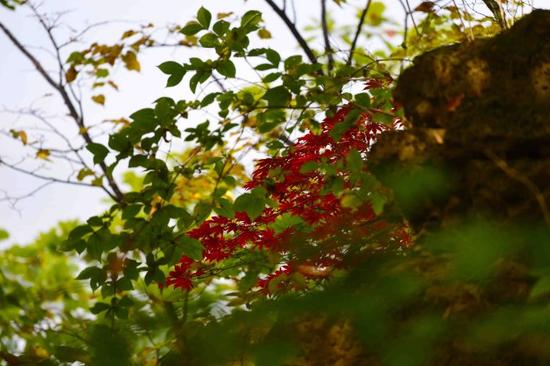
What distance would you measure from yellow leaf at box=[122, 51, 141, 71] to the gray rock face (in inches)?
167

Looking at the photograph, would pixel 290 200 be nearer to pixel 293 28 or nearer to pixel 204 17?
pixel 204 17

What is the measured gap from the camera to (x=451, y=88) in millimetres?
1772

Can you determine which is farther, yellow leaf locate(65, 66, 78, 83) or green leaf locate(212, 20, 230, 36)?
yellow leaf locate(65, 66, 78, 83)

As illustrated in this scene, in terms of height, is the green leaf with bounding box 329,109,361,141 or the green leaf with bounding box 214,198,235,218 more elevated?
the green leaf with bounding box 329,109,361,141

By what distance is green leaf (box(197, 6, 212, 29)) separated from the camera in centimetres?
269

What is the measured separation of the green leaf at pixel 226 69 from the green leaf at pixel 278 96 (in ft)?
0.59

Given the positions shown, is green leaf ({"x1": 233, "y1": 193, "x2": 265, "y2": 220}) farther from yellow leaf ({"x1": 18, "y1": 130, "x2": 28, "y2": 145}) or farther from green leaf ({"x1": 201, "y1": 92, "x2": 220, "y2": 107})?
yellow leaf ({"x1": 18, "y1": 130, "x2": 28, "y2": 145})

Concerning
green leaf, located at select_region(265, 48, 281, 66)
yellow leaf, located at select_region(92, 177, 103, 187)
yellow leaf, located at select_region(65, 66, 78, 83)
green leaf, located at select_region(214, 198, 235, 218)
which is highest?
yellow leaf, located at select_region(65, 66, 78, 83)

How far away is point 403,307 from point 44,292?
968mm

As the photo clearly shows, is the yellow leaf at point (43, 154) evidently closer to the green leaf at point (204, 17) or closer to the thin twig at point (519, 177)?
the green leaf at point (204, 17)

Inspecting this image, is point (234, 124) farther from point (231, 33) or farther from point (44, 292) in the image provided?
point (44, 292)

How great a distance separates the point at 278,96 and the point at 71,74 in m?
3.80

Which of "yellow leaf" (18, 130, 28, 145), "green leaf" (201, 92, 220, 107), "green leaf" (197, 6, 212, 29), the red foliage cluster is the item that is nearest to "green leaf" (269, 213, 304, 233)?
the red foliage cluster

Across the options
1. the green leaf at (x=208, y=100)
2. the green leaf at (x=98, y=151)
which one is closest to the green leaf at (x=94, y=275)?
the green leaf at (x=98, y=151)
